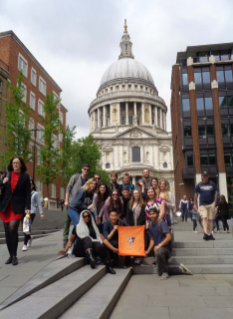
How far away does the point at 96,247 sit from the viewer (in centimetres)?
637

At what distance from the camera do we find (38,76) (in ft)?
108

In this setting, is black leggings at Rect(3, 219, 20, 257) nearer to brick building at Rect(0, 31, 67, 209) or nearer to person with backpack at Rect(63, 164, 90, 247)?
person with backpack at Rect(63, 164, 90, 247)

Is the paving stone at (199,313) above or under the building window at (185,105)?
under

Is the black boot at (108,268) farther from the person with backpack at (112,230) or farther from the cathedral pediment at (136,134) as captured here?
the cathedral pediment at (136,134)

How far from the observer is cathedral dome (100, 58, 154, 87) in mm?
92625

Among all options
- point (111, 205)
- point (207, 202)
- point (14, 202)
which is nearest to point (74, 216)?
point (111, 205)

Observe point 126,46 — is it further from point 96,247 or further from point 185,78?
point 96,247

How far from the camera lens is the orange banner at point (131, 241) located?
276 inches

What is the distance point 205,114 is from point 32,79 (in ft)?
70.8

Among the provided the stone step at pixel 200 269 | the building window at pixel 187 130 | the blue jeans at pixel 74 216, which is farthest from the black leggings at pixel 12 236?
the building window at pixel 187 130

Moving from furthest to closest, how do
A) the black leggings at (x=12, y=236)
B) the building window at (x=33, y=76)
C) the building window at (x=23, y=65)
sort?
the building window at (x=33, y=76) → the building window at (x=23, y=65) → the black leggings at (x=12, y=236)

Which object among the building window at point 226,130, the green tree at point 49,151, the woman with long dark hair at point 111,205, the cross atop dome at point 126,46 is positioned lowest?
the woman with long dark hair at point 111,205

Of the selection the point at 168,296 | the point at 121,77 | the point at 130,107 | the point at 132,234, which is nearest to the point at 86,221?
the point at 132,234

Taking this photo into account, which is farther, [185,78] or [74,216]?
[185,78]
